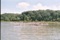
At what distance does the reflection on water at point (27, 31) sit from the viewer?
1.55 meters

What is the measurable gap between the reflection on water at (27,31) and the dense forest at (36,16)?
0.07 meters

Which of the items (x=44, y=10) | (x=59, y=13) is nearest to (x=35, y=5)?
(x=44, y=10)

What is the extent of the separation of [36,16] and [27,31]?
0.24m

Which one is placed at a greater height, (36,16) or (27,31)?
(36,16)

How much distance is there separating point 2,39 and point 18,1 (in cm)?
54

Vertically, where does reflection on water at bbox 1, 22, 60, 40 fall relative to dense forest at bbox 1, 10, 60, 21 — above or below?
below

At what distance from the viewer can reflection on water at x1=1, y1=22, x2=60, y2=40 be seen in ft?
5.08

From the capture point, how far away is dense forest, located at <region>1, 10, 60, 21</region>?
159 cm

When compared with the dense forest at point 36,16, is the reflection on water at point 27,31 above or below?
below

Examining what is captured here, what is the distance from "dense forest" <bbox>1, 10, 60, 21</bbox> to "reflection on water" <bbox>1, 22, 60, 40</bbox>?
0.07 m

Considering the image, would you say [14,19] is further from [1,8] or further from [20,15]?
[1,8]

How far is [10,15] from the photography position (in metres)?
1.56

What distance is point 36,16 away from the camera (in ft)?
5.35

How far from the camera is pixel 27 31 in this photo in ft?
5.24
